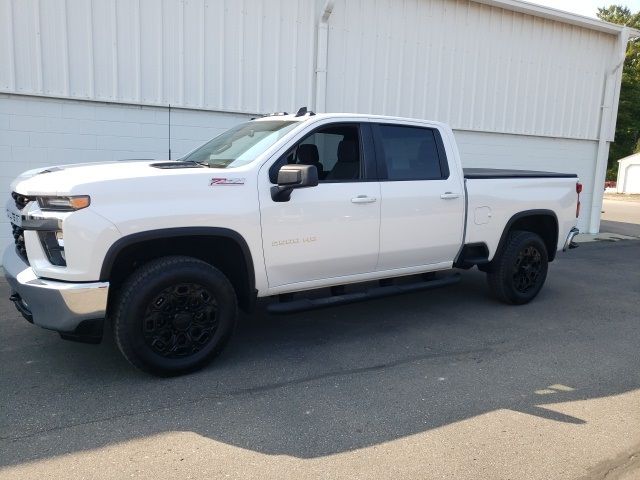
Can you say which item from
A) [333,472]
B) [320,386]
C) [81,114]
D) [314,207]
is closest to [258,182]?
[314,207]

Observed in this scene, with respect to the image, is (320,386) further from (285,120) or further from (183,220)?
(285,120)

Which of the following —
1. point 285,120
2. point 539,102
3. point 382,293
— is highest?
point 539,102

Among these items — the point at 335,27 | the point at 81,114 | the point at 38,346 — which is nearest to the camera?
the point at 38,346

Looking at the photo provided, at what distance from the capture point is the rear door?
502 cm

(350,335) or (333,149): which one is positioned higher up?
(333,149)

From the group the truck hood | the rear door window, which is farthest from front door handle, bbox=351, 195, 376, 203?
A: the truck hood

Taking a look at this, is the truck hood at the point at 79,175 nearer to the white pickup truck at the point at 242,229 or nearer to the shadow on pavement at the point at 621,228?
the white pickup truck at the point at 242,229

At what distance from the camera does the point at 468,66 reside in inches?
450

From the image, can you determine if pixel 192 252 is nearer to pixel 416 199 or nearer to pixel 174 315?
pixel 174 315

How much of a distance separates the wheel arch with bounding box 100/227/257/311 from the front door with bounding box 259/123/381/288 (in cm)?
19

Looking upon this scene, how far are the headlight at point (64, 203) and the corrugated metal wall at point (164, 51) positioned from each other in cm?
461

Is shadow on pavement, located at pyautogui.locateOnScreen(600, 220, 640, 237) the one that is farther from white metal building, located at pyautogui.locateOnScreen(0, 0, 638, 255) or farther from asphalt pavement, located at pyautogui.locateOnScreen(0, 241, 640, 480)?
asphalt pavement, located at pyautogui.locateOnScreen(0, 241, 640, 480)

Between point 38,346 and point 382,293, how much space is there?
3.07 meters

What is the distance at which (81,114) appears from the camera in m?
7.79
